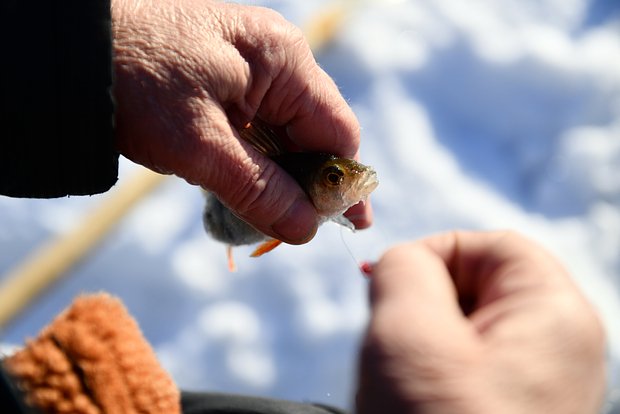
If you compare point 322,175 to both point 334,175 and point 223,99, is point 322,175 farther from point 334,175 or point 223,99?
point 223,99

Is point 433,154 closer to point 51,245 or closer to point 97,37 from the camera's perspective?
point 51,245

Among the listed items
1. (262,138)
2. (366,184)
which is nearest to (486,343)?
(366,184)

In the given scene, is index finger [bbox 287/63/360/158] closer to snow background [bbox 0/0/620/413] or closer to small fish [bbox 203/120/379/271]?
small fish [bbox 203/120/379/271]

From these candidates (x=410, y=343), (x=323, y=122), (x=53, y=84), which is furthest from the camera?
(x=323, y=122)

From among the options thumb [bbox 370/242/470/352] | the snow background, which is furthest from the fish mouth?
the snow background

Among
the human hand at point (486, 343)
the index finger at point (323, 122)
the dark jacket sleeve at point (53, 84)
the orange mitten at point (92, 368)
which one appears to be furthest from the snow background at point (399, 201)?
the human hand at point (486, 343)

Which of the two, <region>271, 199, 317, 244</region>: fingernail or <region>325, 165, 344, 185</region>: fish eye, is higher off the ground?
<region>325, 165, 344, 185</region>: fish eye
